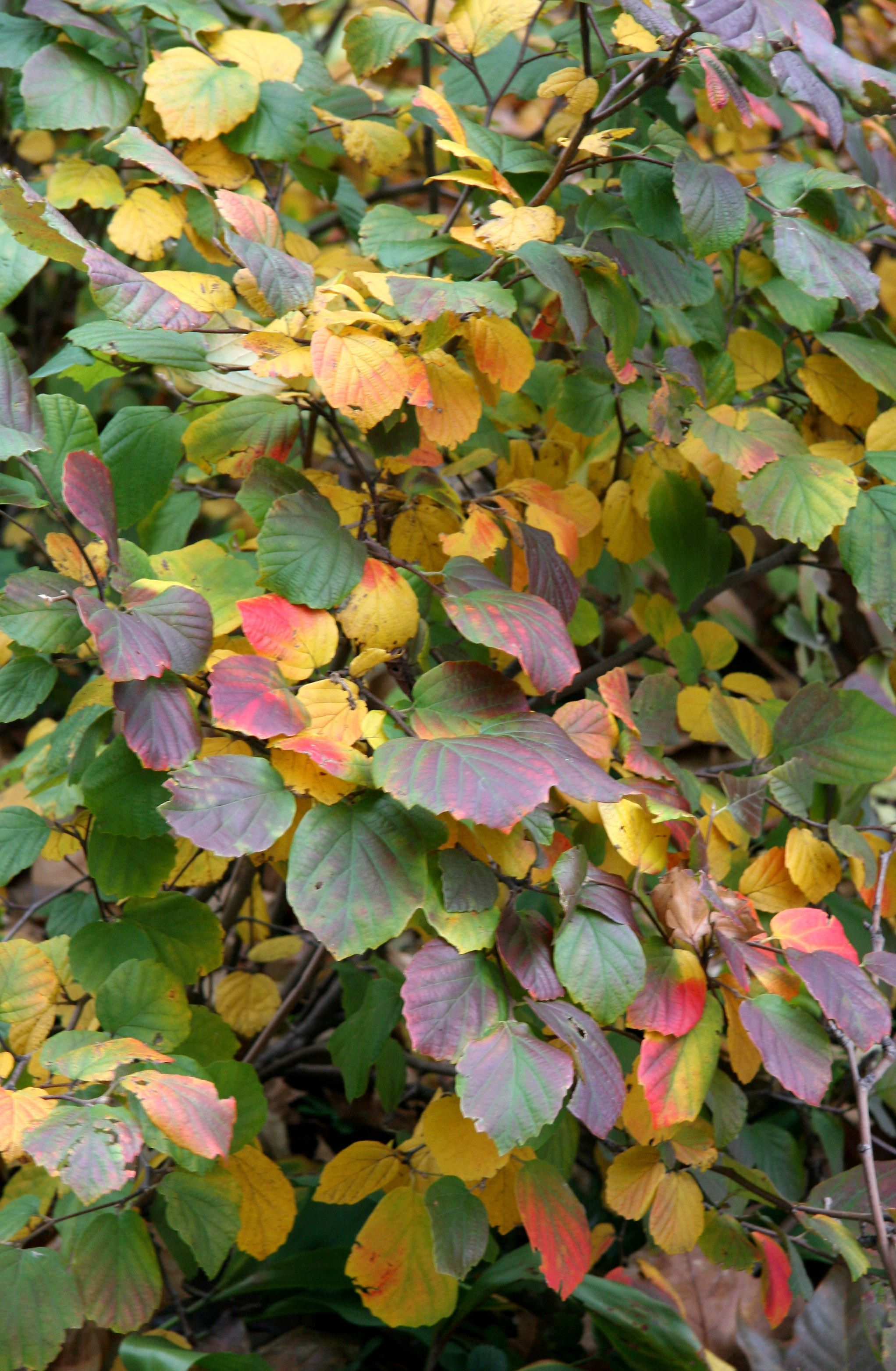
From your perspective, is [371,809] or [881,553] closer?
[371,809]

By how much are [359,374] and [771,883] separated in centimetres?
51

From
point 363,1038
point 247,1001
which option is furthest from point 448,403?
point 247,1001

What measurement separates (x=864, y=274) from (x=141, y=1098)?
31.0 inches

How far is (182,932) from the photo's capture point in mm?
910

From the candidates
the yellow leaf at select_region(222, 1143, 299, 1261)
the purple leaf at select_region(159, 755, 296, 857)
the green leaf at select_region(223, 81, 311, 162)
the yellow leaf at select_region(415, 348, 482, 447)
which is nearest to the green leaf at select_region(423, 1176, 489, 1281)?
the yellow leaf at select_region(222, 1143, 299, 1261)

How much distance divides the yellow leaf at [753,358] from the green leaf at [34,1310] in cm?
96

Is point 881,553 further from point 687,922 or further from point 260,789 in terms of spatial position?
point 260,789

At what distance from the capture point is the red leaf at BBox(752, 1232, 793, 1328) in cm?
90

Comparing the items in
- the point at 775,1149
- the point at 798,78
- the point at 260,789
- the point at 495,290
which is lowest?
the point at 775,1149

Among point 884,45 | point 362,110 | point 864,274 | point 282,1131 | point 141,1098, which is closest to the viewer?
point 141,1098

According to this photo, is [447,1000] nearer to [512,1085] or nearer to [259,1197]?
[512,1085]

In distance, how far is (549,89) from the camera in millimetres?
924

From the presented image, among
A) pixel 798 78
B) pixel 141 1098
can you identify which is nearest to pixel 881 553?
pixel 798 78

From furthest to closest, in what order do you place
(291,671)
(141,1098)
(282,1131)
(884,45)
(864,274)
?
(884,45)
(282,1131)
(864,274)
(291,671)
(141,1098)
